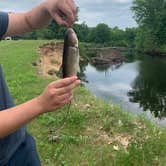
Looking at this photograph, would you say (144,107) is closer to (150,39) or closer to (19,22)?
(19,22)

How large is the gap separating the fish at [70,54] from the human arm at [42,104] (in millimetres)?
225

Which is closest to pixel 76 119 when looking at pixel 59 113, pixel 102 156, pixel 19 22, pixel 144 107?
pixel 59 113

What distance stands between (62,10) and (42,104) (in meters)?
0.90

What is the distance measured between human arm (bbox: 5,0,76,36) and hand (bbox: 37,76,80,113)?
66cm

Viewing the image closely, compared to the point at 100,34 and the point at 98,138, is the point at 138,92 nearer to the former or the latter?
the point at 98,138

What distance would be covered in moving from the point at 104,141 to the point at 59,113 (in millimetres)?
1761

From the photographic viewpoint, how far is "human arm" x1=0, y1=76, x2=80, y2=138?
2338 mm

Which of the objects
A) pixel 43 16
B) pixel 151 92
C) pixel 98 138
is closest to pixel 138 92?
pixel 151 92

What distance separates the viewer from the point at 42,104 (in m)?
2.37

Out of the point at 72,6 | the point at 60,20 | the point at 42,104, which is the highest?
the point at 72,6

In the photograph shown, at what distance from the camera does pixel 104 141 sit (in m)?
6.31

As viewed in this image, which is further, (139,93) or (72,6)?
(139,93)

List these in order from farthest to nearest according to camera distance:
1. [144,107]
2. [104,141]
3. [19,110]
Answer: [144,107]
[104,141]
[19,110]

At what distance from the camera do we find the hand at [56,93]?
2334mm
